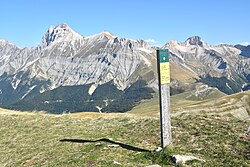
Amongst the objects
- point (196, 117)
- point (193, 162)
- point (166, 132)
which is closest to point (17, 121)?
point (196, 117)

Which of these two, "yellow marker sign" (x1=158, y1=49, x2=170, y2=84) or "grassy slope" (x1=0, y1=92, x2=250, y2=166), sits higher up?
"yellow marker sign" (x1=158, y1=49, x2=170, y2=84)

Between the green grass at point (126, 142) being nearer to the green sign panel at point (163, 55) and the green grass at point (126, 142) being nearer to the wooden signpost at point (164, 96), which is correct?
the wooden signpost at point (164, 96)

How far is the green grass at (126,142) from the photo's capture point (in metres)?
21.0

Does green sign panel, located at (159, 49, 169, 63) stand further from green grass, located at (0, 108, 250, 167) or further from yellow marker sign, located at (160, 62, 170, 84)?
green grass, located at (0, 108, 250, 167)

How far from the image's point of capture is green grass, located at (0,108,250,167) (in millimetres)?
20969

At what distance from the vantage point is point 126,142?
26.5m

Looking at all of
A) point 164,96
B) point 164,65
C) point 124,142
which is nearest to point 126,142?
point 124,142

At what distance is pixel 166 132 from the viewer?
74.2 feet

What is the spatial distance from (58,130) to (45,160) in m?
11.5

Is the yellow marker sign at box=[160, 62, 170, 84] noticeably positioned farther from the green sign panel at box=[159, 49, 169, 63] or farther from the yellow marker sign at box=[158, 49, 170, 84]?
the green sign panel at box=[159, 49, 169, 63]

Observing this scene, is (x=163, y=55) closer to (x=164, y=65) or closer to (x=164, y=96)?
(x=164, y=65)

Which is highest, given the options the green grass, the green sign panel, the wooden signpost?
the green sign panel

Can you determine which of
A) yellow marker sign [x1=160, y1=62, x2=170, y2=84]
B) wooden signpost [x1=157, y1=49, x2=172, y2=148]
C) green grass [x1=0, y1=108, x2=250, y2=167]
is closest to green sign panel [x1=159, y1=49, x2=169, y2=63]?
wooden signpost [x1=157, y1=49, x2=172, y2=148]

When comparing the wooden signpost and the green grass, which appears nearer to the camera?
the green grass
